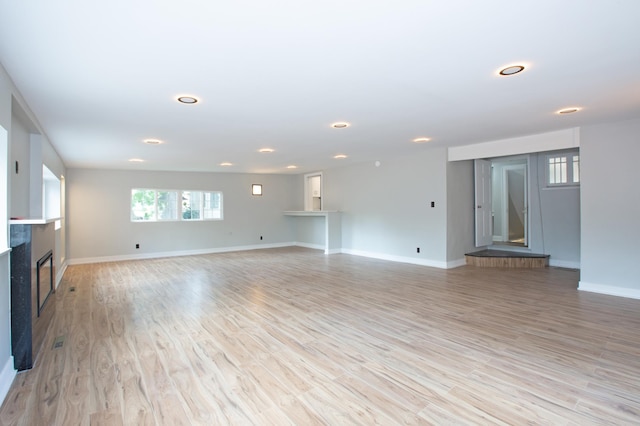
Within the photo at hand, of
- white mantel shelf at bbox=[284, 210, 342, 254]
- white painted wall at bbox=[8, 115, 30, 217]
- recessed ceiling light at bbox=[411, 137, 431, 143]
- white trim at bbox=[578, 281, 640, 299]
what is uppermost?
recessed ceiling light at bbox=[411, 137, 431, 143]

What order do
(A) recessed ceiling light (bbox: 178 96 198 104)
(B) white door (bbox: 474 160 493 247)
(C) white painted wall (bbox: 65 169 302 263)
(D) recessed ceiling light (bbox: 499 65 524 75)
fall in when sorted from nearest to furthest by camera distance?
(D) recessed ceiling light (bbox: 499 65 524 75) < (A) recessed ceiling light (bbox: 178 96 198 104) < (B) white door (bbox: 474 160 493 247) < (C) white painted wall (bbox: 65 169 302 263)

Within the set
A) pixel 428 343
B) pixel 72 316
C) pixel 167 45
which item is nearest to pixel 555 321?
pixel 428 343

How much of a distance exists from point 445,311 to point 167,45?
3.70 meters

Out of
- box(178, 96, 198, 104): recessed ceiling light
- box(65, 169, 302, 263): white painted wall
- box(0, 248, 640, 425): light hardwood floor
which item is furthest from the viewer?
box(65, 169, 302, 263): white painted wall

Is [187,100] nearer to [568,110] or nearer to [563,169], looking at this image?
[568,110]

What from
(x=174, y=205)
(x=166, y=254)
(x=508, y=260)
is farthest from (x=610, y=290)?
(x=174, y=205)

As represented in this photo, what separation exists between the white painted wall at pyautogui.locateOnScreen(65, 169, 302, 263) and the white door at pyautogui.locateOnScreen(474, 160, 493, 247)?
18.3 ft

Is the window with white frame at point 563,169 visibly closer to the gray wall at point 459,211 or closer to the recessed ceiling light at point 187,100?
the gray wall at point 459,211

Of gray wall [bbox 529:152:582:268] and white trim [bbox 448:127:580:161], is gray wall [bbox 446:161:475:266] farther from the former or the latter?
gray wall [bbox 529:152:582:268]

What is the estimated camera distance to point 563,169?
6637 millimetres

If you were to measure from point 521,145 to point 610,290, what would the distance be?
236cm

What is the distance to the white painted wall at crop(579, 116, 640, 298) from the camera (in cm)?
438

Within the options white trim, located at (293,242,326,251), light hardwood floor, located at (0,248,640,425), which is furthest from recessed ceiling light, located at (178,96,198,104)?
white trim, located at (293,242,326,251)

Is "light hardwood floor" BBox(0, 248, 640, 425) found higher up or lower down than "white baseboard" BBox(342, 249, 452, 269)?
lower down
